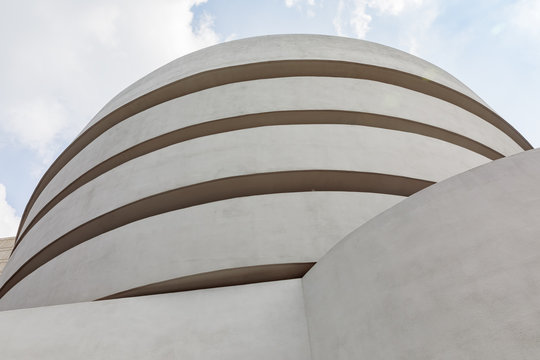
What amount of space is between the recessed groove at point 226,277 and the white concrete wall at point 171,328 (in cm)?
69

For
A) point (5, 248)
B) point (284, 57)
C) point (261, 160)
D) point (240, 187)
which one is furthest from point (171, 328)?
point (5, 248)

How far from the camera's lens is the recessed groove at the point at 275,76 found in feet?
36.3

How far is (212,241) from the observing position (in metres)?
6.97

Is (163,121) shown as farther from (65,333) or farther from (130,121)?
(65,333)

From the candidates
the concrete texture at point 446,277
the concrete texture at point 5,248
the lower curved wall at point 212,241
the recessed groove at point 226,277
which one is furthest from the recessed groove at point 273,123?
the concrete texture at point 5,248

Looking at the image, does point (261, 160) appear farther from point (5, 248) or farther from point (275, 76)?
point (5, 248)

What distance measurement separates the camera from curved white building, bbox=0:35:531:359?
17.6 feet

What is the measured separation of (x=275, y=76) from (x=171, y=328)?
8001 millimetres

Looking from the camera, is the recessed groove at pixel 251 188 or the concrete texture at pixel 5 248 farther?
the concrete texture at pixel 5 248

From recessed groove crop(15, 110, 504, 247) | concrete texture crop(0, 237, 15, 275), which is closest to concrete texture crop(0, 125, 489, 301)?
recessed groove crop(15, 110, 504, 247)

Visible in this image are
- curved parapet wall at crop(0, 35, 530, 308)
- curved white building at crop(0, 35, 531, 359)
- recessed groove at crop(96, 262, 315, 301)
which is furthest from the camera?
curved parapet wall at crop(0, 35, 530, 308)

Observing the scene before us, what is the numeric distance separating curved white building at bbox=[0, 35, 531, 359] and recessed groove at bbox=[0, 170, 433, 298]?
0.13 feet

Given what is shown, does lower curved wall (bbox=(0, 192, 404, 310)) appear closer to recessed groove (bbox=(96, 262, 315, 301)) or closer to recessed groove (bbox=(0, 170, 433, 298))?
recessed groove (bbox=(96, 262, 315, 301))

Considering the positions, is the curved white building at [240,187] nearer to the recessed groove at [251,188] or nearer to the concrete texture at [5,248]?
the recessed groove at [251,188]
